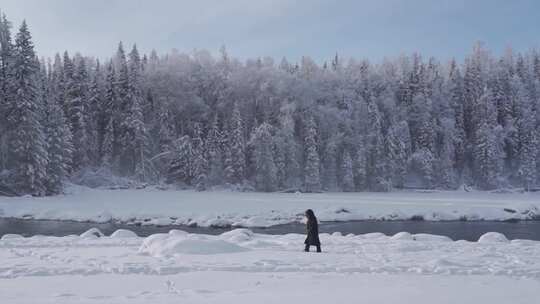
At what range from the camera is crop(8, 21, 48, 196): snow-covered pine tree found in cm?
3997

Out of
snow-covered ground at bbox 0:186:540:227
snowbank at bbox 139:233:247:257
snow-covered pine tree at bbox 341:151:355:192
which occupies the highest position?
snow-covered pine tree at bbox 341:151:355:192

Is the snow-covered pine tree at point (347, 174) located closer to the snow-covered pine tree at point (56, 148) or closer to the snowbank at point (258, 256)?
the snow-covered pine tree at point (56, 148)

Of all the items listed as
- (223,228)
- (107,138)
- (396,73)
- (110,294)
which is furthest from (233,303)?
(396,73)

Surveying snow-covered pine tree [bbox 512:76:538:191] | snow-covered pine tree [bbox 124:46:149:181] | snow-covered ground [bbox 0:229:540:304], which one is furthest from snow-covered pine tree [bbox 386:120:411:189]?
snow-covered ground [bbox 0:229:540:304]

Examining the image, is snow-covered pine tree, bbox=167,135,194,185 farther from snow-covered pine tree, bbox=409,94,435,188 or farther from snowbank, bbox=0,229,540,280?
snowbank, bbox=0,229,540,280

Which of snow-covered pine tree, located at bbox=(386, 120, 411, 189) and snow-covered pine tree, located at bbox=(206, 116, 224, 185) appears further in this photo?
snow-covered pine tree, located at bbox=(386, 120, 411, 189)

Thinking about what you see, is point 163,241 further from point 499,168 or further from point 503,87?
point 503,87

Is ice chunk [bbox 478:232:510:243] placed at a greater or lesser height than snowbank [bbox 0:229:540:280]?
lesser

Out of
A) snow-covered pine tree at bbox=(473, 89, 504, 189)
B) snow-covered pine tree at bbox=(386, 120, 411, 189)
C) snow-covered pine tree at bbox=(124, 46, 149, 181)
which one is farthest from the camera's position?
snow-covered pine tree at bbox=(473, 89, 504, 189)

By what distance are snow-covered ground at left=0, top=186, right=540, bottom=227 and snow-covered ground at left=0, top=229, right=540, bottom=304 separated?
17771 millimetres

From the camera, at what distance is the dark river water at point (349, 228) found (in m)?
28.4

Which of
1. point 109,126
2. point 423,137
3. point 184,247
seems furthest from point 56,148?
point 423,137

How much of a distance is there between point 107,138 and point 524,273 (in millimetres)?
49520

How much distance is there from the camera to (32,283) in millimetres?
9680
